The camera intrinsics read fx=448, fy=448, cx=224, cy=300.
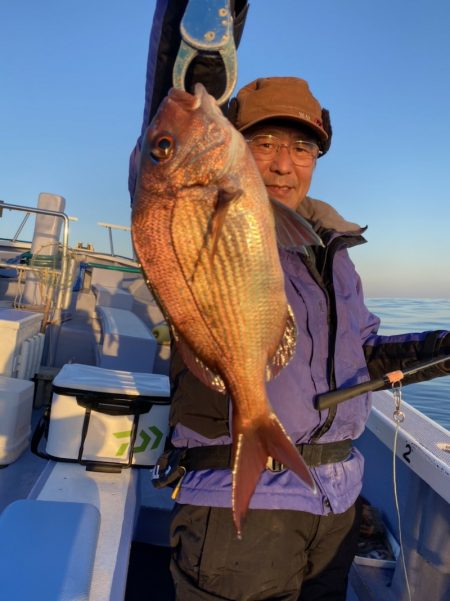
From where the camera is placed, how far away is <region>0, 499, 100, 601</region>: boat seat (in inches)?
58.7

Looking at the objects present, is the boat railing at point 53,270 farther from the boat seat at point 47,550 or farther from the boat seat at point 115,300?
the boat seat at point 47,550

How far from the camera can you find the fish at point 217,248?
4.82 feet

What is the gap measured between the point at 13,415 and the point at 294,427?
2.44 m

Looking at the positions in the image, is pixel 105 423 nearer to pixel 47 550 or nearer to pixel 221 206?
pixel 47 550

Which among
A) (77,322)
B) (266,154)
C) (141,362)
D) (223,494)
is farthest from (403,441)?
(77,322)

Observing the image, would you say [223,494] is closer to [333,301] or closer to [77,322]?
[333,301]

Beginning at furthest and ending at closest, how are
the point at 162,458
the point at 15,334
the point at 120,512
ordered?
the point at 15,334, the point at 120,512, the point at 162,458

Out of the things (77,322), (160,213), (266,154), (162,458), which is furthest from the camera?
(77,322)

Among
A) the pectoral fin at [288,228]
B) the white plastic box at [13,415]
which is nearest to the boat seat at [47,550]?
the pectoral fin at [288,228]

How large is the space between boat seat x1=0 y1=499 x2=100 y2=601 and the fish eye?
1456mm

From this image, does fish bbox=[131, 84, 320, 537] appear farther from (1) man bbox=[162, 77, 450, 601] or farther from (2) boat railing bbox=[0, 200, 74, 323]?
(2) boat railing bbox=[0, 200, 74, 323]

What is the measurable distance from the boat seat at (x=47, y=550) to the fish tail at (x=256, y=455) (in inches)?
23.8

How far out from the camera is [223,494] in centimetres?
186

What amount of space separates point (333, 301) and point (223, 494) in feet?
3.30
